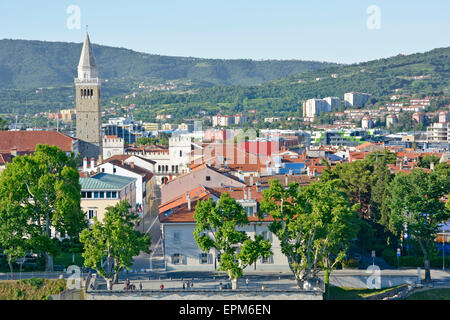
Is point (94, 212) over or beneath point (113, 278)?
over

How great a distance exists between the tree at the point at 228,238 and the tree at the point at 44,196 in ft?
24.4

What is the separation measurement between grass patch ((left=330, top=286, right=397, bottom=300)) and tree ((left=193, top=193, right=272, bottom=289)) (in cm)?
413

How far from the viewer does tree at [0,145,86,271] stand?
3612 centimetres

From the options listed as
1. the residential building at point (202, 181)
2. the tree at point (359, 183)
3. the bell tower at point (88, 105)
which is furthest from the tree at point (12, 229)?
the bell tower at point (88, 105)

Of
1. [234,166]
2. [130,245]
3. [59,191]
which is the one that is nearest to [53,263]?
[59,191]

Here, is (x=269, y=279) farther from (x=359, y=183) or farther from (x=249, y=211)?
(x=359, y=183)

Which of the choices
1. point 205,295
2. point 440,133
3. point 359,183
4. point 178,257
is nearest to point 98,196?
point 178,257

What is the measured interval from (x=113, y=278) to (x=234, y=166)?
28.3m

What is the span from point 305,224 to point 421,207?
8.59 m

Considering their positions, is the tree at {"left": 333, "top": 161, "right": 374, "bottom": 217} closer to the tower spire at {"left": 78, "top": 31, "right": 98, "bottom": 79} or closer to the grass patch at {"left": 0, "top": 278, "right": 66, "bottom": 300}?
the grass patch at {"left": 0, "top": 278, "right": 66, "bottom": 300}

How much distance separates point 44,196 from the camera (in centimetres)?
3697

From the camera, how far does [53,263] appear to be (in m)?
38.5

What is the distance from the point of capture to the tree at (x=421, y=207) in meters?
38.1
